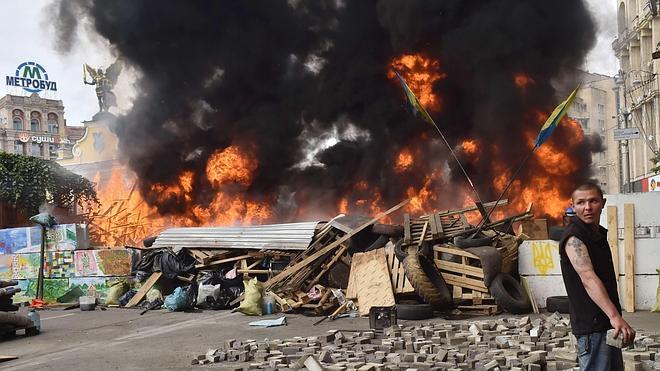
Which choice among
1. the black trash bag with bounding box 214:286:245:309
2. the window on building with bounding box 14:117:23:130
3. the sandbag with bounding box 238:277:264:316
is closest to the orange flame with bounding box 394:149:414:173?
the black trash bag with bounding box 214:286:245:309

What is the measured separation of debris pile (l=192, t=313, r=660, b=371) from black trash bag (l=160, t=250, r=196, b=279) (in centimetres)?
615

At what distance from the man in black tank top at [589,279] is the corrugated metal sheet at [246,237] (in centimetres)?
1086

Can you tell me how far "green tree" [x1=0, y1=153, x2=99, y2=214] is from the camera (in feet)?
91.3

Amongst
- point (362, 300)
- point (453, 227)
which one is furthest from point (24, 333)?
point (453, 227)

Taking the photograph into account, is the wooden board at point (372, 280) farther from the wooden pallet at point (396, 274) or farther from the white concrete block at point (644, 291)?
the white concrete block at point (644, 291)

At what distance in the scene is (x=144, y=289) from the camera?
1516 centimetres

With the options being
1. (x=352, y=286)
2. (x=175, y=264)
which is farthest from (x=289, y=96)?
(x=352, y=286)

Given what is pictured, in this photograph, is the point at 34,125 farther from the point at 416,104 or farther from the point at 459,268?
the point at 459,268

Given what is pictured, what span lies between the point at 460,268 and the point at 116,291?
905 cm

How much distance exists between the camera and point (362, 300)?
40.5 feet

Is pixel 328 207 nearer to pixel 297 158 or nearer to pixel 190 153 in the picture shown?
pixel 297 158

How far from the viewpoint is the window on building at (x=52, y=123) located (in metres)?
84.0

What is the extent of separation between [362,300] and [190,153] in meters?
16.0

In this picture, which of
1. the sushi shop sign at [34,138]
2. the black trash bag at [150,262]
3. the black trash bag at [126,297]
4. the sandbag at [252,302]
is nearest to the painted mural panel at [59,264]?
the black trash bag at [150,262]
